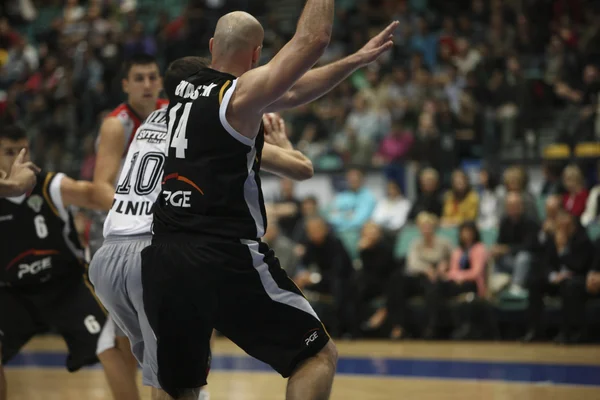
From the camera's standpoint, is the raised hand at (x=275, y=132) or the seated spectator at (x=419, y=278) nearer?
the raised hand at (x=275, y=132)

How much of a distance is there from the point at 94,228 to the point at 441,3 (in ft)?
37.1

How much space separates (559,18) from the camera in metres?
14.3

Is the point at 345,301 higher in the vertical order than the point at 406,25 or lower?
lower

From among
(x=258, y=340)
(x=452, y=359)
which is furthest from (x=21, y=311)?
(x=452, y=359)

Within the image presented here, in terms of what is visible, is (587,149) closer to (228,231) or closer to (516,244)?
(516,244)

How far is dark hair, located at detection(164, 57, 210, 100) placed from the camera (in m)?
4.66

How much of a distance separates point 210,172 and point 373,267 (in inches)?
308

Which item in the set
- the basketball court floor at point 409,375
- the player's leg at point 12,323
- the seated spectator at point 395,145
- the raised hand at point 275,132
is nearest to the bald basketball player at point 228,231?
the raised hand at point 275,132

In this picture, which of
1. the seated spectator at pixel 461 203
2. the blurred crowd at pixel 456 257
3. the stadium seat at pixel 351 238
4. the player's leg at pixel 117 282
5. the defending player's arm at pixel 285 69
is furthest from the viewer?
the stadium seat at pixel 351 238

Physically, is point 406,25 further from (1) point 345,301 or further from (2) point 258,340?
(2) point 258,340

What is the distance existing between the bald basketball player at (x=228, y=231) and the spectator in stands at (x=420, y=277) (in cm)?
710

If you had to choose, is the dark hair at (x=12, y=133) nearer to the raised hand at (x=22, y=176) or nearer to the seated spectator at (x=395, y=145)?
the raised hand at (x=22, y=176)

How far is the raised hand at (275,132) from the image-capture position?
15.9ft

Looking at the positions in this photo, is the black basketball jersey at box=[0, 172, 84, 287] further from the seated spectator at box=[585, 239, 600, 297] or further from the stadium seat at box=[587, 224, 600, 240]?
the stadium seat at box=[587, 224, 600, 240]
